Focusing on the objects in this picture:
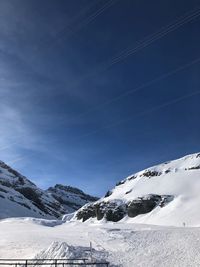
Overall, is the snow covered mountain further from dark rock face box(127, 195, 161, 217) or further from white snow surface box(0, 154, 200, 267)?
white snow surface box(0, 154, 200, 267)

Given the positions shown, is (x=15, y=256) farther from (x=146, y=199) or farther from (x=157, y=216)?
(x=146, y=199)

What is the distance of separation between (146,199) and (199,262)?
52.7 meters

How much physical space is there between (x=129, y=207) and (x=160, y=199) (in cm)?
673

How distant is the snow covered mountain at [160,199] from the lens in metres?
72.4

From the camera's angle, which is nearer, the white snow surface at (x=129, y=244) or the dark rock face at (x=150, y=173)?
the white snow surface at (x=129, y=244)

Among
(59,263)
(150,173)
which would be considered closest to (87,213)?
(150,173)

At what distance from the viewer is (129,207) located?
8525cm

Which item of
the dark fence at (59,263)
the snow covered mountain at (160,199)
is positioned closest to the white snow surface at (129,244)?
the dark fence at (59,263)

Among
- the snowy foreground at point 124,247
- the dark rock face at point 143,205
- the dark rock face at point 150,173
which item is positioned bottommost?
the snowy foreground at point 124,247

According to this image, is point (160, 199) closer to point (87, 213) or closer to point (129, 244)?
point (87, 213)

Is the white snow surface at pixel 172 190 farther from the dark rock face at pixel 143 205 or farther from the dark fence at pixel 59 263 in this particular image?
the dark fence at pixel 59 263

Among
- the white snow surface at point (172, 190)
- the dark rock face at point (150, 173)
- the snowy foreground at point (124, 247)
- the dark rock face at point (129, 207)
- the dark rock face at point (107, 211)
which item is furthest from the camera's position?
the dark rock face at point (150, 173)

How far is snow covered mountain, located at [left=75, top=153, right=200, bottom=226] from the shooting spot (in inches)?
2849

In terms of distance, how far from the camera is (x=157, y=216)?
76.2 meters
